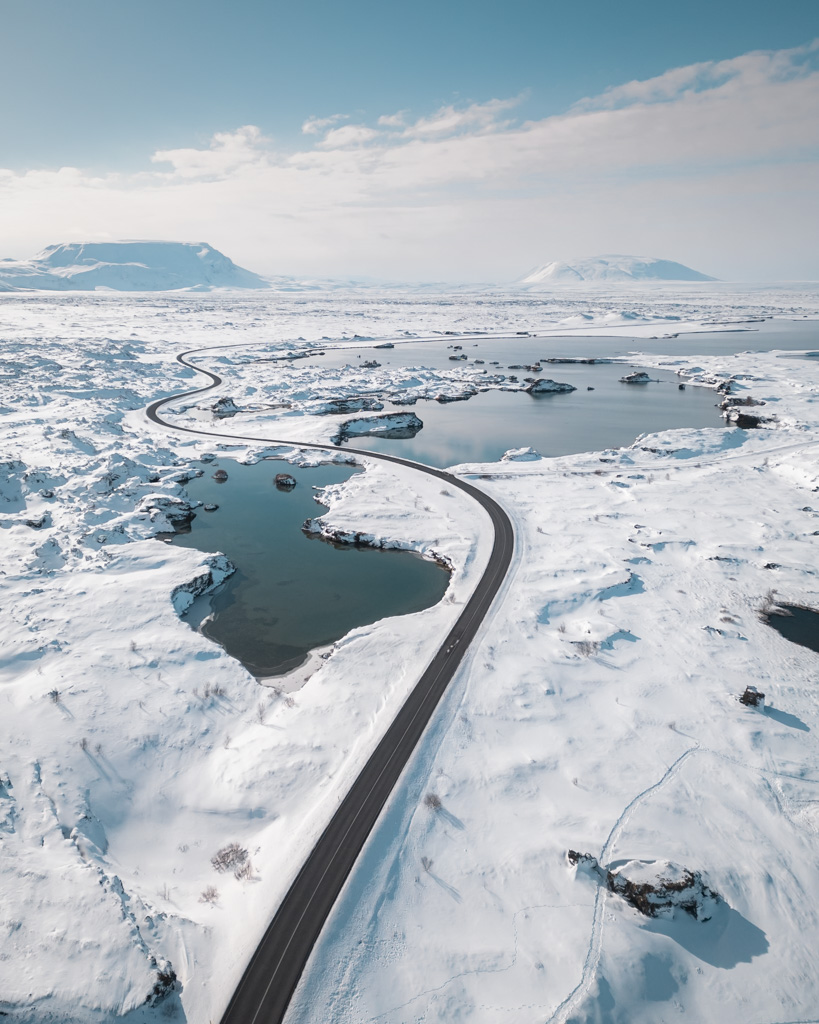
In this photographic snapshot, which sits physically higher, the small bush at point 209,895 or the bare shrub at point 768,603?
the bare shrub at point 768,603

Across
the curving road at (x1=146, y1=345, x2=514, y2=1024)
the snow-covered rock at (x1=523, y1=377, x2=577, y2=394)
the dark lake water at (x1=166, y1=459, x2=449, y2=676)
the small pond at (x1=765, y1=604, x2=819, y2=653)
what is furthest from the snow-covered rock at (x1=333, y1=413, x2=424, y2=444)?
the small pond at (x1=765, y1=604, x2=819, y2=653)

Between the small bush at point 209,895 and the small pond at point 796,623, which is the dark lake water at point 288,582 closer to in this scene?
the small bush at point 209,895

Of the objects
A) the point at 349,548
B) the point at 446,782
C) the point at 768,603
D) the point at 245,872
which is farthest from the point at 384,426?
the point at 245,872

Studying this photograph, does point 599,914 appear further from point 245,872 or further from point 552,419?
point 552,419

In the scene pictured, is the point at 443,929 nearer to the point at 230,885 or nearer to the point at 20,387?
the point at 230,885

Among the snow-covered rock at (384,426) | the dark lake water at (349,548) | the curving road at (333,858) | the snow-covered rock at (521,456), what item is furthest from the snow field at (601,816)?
the snow-covered rock at (384,426)

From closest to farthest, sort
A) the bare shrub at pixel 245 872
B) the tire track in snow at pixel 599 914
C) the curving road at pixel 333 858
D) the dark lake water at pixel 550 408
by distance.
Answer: the tire track in snow at pixel 599 914, the curving road at pixel 333 858, the bare shrub at pixel 245 872, the dark lake water at pixel 550 408

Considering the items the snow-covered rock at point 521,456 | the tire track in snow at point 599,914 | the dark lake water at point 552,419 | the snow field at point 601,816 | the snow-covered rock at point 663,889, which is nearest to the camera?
the tire track in snow at point 599,914
